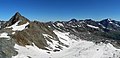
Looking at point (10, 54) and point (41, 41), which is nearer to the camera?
point (10, 54)

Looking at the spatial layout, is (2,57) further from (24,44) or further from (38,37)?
(38,37)

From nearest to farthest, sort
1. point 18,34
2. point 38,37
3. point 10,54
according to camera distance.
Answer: point 10,54
point 18,34
point 38,37

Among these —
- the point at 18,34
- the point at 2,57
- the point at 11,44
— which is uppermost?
the point at 18,34

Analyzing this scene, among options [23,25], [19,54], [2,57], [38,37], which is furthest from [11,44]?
[23,25]

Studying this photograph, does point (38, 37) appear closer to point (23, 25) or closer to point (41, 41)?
point (41, 41)

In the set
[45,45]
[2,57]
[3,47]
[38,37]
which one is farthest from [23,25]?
[2,57]

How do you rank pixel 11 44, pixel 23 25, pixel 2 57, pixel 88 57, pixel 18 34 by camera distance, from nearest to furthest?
1. pixel 2 57
2. pixel 11 44
3. pixel 88 57
4. pixel 18 34
5. pixel 23 25

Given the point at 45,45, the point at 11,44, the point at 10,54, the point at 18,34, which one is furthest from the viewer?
the point at 45,45

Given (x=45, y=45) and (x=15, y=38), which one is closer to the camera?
(x=15, y=38)

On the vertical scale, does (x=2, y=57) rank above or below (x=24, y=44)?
below
